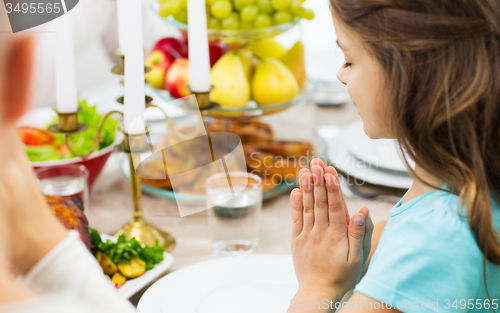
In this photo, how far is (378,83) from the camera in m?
0.64

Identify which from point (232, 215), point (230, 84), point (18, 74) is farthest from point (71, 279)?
point (230, 84)

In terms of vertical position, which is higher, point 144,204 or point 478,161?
point 478,161

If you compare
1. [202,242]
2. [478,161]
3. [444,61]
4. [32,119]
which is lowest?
[202,242]

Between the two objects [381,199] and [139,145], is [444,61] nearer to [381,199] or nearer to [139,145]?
[139,145]

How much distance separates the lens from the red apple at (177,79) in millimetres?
1212

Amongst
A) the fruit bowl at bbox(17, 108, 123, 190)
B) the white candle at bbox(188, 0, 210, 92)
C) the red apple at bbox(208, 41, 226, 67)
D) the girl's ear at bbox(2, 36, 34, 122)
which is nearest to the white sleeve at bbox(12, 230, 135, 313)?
the girl's ear at bbox(2, 36, 34, 122)

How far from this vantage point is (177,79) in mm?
1221

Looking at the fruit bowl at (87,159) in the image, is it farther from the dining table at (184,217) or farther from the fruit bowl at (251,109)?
the fruit bowl at (251,109)

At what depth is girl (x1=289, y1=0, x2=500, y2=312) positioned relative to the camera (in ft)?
1.86

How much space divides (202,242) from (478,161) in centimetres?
59

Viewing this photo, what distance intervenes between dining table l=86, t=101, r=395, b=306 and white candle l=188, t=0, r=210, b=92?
0.32 meters

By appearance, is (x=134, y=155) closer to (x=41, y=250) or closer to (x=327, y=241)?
(x=327, y=241)

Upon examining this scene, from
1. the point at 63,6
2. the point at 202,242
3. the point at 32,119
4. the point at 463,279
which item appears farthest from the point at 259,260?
the point at 32,119

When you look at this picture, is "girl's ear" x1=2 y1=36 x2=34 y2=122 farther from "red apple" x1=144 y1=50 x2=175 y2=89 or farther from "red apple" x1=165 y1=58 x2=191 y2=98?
"red apple" x1=144 y1=50 x2=175 y2=89
